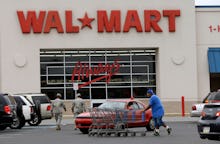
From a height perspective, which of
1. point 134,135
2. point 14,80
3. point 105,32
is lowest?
point 134,135

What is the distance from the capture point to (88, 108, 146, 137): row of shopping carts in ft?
74.9

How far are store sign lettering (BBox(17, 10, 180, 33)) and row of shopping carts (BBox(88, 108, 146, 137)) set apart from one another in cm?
1953

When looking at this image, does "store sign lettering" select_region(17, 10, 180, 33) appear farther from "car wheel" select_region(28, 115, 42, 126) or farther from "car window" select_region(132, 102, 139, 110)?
"car window" select_region(132, 102, 139, 110)

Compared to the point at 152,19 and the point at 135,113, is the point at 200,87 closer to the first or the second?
the point at 152,19

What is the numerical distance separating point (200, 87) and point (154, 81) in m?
3.23

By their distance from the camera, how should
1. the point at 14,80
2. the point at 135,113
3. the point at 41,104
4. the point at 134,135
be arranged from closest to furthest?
the point at 134,135
the point at 135,113
the point at 41,104
the point at 14,80

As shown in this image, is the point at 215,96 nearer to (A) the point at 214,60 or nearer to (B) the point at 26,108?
(B) the point at 26,108

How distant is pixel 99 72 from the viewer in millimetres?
43938

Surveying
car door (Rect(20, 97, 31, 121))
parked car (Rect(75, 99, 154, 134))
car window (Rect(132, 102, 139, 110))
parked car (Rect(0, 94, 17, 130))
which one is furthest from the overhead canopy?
parked car (Rect(0, 94, 17, 130))

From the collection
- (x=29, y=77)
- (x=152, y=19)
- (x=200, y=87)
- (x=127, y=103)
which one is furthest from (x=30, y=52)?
(x=127, y=103)

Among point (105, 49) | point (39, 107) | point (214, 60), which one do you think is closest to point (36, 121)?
point (39, 107)

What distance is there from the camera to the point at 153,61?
146 feet

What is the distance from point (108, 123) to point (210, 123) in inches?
275

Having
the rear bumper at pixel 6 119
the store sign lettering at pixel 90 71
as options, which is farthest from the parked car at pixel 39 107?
the store sign lettering at pixel 90 71
